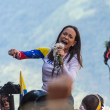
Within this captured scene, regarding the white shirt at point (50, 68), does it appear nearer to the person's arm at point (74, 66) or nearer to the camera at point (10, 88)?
the person's arm at point (74, 66)

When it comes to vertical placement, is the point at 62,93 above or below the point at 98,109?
above

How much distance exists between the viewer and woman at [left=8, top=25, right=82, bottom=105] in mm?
3523

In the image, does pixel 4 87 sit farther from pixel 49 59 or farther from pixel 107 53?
pixel 107 53

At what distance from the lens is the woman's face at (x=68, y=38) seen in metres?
3.73

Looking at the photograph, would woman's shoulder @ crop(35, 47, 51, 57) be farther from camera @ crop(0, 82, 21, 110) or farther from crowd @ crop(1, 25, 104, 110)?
camera @ crop(0, 82, 21, 110)

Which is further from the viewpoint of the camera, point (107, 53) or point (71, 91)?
point (107, 53)

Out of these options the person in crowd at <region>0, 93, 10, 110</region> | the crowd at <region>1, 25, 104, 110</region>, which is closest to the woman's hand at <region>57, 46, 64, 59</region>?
the crowd at <region>1, 25, 104, 110</region>

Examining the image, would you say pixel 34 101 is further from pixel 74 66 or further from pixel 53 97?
pixel 74 66

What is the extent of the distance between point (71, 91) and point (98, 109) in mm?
2045

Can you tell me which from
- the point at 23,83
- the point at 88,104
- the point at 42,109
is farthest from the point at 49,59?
the point at 42,109

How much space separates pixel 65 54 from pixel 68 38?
0.27 m

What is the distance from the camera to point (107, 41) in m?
3.00

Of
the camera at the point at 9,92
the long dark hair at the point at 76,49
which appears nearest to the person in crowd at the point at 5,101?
the camera at the point at 9,92

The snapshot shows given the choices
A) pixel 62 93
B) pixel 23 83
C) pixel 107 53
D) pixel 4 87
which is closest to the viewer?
pixel 62 93
